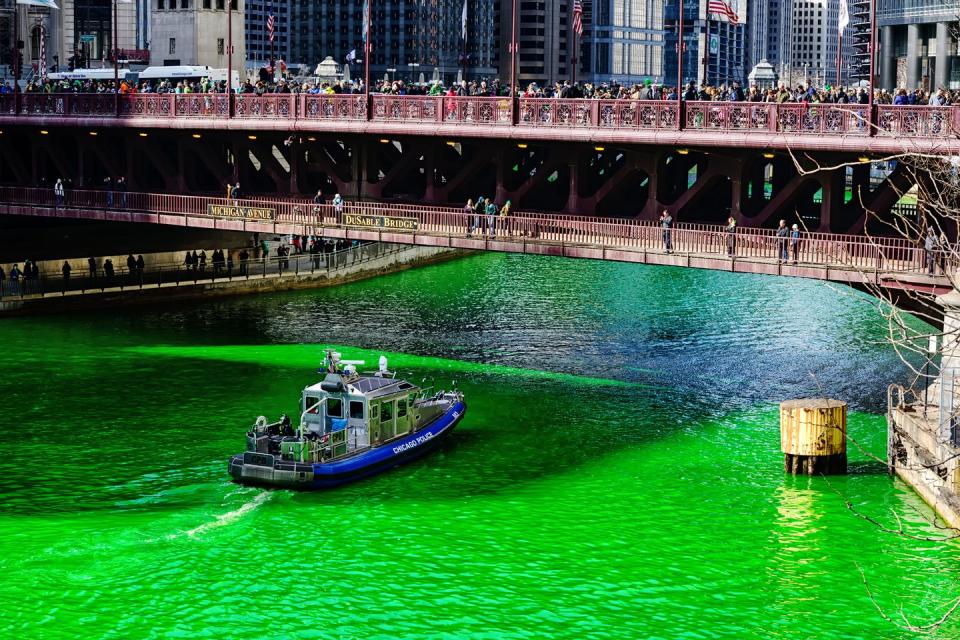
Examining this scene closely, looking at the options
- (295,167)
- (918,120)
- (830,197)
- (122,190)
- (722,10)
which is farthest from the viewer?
(122,190)

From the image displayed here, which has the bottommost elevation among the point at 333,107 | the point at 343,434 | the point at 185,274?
the point at 343,434

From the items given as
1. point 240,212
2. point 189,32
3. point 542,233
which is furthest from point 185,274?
point 189,32

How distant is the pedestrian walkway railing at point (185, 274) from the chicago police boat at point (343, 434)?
3266cm

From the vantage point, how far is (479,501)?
42594mm

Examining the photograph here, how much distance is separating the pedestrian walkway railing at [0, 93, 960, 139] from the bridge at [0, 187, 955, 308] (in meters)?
3.76

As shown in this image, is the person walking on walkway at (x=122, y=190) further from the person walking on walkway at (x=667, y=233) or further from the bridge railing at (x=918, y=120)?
the bridge railing at (x=918, y=120)

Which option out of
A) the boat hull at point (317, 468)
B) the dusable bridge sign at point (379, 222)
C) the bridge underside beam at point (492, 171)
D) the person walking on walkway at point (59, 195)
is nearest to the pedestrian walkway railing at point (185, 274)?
the bridge underside beam at point (492, 171)

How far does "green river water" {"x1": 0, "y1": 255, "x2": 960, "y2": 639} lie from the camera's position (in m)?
34.1

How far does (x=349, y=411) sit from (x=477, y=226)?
14214 millimetres

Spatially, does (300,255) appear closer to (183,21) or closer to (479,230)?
(479,230)

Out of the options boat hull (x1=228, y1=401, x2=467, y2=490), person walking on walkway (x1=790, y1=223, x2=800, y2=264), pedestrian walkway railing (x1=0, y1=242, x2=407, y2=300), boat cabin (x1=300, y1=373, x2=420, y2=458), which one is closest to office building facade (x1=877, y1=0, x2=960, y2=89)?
pedestrian walkway railing (x1=0, y1=242, x2=407, y2=300)

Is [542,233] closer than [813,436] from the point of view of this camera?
No

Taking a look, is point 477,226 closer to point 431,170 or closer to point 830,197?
point 431,170

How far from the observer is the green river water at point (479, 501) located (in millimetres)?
34094
